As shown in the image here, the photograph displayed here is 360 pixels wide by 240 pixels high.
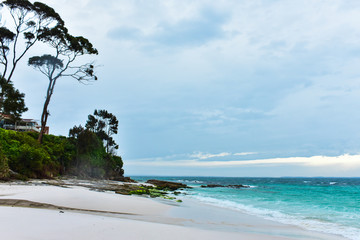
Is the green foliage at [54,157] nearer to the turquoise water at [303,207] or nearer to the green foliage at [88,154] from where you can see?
the green foliage at [88,154]

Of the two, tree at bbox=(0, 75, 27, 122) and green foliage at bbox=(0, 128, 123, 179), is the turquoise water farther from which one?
tree at bbox=(0, 75, 27, 122)

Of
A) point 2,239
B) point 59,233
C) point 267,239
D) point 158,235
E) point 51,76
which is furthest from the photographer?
point 51,76

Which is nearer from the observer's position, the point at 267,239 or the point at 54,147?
the point at 267,239

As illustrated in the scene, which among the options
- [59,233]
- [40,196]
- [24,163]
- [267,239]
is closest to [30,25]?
[24,163]

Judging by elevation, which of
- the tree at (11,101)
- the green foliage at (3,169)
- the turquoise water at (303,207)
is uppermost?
the tree at (11,101)

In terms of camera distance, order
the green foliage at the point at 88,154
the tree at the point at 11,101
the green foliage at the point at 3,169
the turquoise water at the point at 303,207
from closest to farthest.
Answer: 1. the turquoise water at the point at 303,207
2. the green foliage at the point at 3,169
3. the tree at the point at 11,101
4. the green foliage at the point at 88,154

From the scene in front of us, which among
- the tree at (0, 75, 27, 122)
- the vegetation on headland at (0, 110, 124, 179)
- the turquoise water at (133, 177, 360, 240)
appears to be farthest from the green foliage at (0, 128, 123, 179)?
the turquoise water at (133, 177, 360, 240)

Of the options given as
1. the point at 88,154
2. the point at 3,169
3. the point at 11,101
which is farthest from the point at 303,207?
the point at 88,154

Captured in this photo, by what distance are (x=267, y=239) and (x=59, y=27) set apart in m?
30.1

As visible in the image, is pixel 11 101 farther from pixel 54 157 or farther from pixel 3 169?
pixel 54 157

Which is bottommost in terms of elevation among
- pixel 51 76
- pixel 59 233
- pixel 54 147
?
pixel 59 233

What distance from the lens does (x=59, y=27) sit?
29.1 m

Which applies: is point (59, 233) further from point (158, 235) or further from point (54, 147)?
point (54, 147)

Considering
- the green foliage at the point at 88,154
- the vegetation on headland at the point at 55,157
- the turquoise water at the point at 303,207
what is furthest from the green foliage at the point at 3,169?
the green foliage at the point at 88,154
